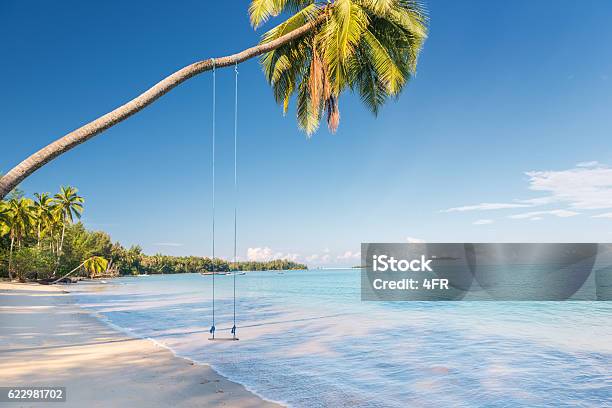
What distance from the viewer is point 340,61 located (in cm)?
791

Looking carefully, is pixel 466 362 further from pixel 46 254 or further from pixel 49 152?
pixel 46 254

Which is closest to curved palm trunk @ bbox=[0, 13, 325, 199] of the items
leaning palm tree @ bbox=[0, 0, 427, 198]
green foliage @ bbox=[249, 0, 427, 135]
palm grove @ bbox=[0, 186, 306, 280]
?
leaning palm tree @ bbox=[0, 0, 427, 198]

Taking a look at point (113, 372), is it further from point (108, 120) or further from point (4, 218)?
point (4, 218)

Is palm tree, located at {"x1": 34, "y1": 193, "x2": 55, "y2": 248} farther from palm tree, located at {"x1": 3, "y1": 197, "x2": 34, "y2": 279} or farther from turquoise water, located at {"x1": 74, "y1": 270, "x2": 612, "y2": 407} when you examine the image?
turquoise water, located at {"x1": 74, "y1": 270, "x2": 612, "y2": 407}

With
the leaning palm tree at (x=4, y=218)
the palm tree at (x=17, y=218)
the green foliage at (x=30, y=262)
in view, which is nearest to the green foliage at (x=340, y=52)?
the leaning palm tree at (x=4, y=218)

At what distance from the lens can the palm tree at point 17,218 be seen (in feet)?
122

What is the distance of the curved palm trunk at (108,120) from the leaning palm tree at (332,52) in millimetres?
20

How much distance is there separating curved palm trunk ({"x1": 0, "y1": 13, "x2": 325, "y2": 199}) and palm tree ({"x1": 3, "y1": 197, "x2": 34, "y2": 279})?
3736 centimetres

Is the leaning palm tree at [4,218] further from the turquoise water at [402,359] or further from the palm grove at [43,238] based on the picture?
the turquoise water at [402,359]

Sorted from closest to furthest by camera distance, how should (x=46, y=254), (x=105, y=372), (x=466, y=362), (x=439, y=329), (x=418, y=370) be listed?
(x=105, y=372) → (x=418, y=370) → (x=466, y=362) → (x=439, y=329) → (x=46, y=254)

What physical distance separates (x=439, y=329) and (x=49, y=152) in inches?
477

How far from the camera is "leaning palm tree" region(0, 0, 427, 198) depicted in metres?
7.67

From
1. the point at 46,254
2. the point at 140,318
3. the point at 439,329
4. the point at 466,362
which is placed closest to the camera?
the point at 466,362

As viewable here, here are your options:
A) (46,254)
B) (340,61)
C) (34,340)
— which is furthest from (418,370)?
(46,254)
